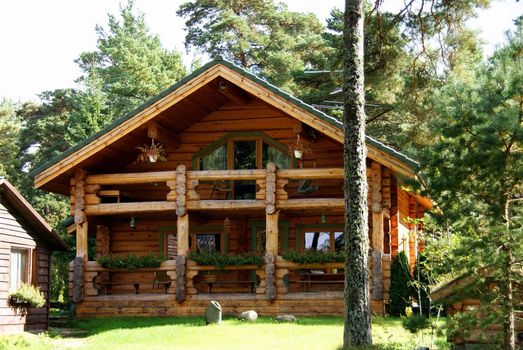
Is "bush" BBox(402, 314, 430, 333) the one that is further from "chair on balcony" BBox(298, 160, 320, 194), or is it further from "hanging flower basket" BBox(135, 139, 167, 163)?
"hanging flower basket" BBox(135, 139, 167, 163)

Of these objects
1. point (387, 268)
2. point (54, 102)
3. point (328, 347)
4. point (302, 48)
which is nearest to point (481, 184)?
point (328, 347)

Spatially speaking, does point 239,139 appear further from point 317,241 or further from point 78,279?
point 78,279

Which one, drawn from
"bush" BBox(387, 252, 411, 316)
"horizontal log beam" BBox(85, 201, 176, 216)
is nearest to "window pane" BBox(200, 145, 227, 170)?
"horizontal log beam" BBox(85, 201, 176, 216)

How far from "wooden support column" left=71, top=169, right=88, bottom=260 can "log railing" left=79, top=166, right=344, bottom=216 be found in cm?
14

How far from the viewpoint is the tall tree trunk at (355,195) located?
14.1 meters

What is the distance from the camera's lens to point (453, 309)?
47.1ft

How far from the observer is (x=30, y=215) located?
66.2ft

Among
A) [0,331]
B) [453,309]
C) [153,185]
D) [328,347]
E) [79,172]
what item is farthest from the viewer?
[153,185]

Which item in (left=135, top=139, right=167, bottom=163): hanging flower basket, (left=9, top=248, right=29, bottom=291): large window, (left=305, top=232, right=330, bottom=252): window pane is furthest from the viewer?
(left=305, top=232, right=330, bottom=252): window pane

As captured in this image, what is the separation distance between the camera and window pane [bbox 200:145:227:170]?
80.7ft

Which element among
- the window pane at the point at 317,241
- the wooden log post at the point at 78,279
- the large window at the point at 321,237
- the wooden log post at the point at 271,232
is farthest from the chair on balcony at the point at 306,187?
the wooden log post at the point at 78,279

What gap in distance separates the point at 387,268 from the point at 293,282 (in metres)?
3.37

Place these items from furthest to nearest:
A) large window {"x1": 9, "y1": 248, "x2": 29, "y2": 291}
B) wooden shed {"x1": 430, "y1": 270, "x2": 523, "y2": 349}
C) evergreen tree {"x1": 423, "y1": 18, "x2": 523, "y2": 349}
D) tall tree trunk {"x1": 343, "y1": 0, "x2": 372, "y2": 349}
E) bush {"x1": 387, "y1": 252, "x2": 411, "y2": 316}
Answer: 1. bush {"x1": 387, "y1": 252, "x2": 411, "y2": 316}
2. large window {"x1": 9, "y1": 248, "x2": 29, "y2": 291}
3. tall tree trunk {"x1": 343, "y1": 0, "x2": 372, "y2": 349}
4. wooden shed {"x1": 430, "y1": 270, "x2": 523, "y2": 349}
5. evergreen tree {"x1": 423, "y1": 18, "x2": 523, "y2": 349}

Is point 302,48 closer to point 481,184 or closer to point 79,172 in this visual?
point 79,172
